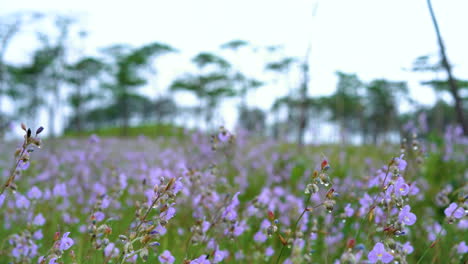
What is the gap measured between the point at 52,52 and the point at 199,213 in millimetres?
33795

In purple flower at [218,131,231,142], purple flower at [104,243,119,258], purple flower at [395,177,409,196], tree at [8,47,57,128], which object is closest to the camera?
purple flower at [395,177,409,196]

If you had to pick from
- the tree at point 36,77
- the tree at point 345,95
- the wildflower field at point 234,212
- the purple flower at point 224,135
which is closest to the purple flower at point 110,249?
the wildflower field at point 234,212

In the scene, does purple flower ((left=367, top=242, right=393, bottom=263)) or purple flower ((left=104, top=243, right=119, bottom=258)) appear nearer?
purple flower ((left=367, top=242, right=393, bottom=263))

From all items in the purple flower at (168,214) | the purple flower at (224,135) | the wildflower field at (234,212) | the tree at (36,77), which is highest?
the tree at (36,77)

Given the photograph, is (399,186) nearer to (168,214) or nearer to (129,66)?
(168,214)

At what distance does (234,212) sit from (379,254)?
752 mm

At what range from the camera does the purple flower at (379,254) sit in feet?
4.85

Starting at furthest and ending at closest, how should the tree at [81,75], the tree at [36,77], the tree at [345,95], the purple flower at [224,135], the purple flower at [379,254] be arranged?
1. the tree at [81,75]
2. the tree at [36,77]
3. the tree at [345,95]
4. the purple flower at [224,135]
5. the purple flower at [379,254]

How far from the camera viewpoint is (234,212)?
2.00 m

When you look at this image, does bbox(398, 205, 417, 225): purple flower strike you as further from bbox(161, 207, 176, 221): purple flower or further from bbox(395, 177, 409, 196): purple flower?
bbox(161, 207, 176, 221): purple flower

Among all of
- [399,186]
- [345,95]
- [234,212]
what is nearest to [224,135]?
[234,212]

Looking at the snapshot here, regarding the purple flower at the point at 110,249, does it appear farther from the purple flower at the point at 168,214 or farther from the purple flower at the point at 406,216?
the purple flower at the point at 406,216

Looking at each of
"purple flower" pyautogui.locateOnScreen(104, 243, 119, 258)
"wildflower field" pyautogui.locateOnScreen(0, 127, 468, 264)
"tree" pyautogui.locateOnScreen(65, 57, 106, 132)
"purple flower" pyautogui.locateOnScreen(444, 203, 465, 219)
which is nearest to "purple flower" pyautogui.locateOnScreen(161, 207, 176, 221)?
"wildflower field" pyautogui.locateOnScreen(0, 127, 468, 264)

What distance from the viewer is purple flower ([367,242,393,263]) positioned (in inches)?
58.2
